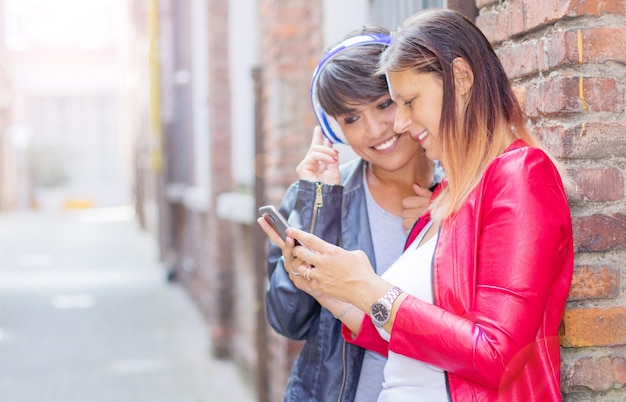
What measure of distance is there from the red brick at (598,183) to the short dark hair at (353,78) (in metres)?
0.59

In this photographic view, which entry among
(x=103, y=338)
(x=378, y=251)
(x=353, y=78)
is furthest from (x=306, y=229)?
(x=103, y=338)

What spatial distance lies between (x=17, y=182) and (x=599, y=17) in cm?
4217

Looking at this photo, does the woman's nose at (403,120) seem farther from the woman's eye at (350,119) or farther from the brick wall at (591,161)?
the woman's eye at (350,119)

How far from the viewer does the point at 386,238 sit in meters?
2.21

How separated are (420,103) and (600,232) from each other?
563 millimetres

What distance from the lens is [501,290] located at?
1.42m

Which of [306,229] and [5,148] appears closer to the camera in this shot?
[306,229]

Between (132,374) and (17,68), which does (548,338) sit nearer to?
(132,374)

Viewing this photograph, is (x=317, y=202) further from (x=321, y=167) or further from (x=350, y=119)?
(x=350, y=119)

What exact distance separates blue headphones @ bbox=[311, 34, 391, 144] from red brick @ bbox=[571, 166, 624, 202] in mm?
639

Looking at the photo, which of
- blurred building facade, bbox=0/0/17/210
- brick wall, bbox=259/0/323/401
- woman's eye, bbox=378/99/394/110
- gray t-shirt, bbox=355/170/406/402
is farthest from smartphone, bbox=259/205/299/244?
blurred building facade, bbox=0/0/17/210

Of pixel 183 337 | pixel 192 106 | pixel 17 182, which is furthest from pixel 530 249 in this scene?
pixel 17 182

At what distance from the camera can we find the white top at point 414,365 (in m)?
1.59

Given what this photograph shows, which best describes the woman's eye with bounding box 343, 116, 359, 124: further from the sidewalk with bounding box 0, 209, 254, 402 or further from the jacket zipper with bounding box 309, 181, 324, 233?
the sidewalk with bounding box 0, 209, 254, 402
